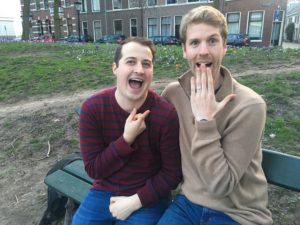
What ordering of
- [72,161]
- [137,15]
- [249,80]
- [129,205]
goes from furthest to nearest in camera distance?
[137,15] → [249,80] → [72,161] → [129,205]

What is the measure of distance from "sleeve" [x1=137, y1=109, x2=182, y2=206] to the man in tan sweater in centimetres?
5

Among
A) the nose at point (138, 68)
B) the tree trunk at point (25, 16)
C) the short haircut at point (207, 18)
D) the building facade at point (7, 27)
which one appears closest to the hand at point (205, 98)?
the short haircut at point (207, 18)

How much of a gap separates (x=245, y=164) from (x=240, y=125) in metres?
0.22

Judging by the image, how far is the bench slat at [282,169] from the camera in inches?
83.5

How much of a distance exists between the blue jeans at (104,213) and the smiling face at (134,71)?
720mm

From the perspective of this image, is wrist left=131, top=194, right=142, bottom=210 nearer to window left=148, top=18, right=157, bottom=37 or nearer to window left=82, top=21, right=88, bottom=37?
window left=148, top=18, right=157, bottom=37

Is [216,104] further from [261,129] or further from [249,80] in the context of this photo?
[249,80]

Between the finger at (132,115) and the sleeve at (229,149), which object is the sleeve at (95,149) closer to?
the finger at (132,115)

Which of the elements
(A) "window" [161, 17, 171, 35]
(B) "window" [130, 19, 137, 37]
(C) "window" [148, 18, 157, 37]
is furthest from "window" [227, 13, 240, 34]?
(B) "window" [130, 19, 137, 37]

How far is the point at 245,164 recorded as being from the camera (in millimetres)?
1846

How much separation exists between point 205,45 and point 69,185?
5.39 ft

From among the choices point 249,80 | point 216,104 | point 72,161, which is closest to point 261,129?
point 216,104

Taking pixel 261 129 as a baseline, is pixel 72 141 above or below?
below

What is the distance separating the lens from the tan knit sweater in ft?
5.93
